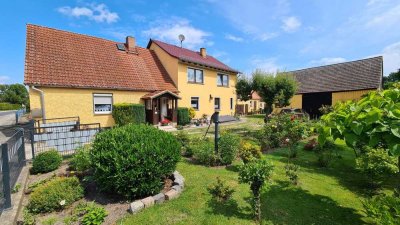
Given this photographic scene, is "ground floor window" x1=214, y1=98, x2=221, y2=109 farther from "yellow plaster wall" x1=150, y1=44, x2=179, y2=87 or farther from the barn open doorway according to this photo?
the barn open doorway

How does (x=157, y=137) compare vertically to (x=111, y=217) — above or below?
above

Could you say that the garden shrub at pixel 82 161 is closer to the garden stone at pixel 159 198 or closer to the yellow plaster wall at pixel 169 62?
the garden stone at pixel 159 198

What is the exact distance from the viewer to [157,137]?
5172mm

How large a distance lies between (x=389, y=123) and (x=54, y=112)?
1608 centimetres

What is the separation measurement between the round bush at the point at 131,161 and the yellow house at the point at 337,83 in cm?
2317

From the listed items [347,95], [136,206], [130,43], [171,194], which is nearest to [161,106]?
[130,43]

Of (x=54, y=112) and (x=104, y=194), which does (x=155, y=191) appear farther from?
(x=54, y=112)

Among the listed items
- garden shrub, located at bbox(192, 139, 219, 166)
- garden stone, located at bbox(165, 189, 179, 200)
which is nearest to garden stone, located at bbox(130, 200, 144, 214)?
garden stone, located at bbox(165, 189, 179, 200)

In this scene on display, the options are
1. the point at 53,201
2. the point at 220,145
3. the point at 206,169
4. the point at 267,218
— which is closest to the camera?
the point at 267,218

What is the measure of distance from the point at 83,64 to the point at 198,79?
10.8 meters

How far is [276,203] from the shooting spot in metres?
4.70

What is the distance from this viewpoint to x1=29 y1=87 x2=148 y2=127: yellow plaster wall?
13188 millimetres

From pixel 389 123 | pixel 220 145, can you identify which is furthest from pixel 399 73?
pixel 389 123

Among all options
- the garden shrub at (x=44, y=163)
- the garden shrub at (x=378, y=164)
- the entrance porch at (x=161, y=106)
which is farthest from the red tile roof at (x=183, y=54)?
the garden shrub at (x=378, y=164)
